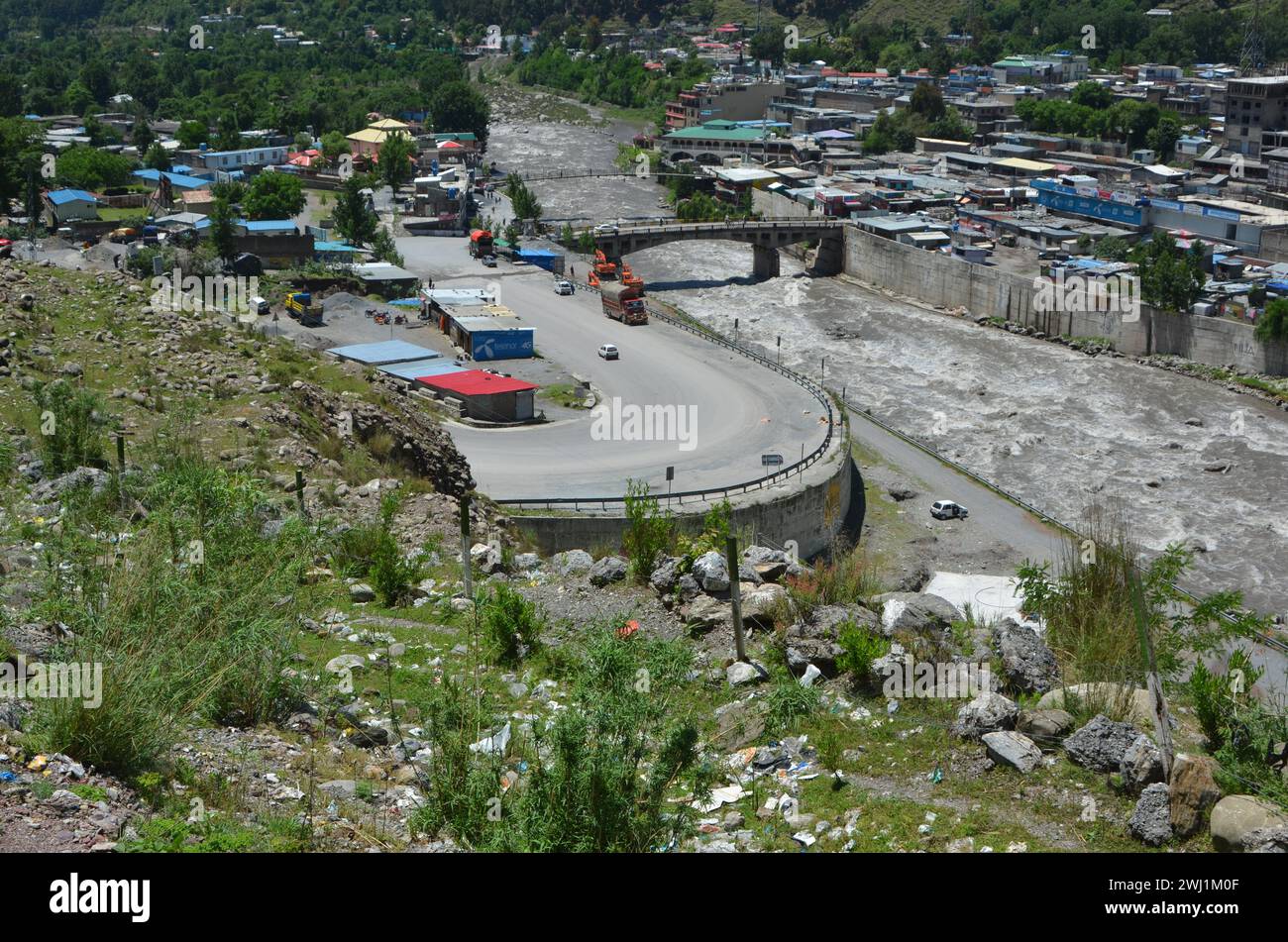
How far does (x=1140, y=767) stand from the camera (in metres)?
6.75

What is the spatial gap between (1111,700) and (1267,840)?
2.12 meters

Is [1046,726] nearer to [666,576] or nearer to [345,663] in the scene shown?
[666,576]

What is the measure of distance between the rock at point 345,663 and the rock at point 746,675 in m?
2.58

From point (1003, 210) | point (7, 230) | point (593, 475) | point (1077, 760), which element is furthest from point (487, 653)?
point (1003, 210)

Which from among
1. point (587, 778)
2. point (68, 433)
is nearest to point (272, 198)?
point (68, 433)

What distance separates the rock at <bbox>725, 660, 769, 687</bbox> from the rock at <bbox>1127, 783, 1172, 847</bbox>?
2934 millimetres

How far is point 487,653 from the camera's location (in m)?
9.30

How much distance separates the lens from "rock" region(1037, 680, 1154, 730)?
302 inches

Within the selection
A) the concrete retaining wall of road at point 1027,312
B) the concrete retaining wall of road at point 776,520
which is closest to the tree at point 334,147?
the concrete retaining wall of road at point 1027,312

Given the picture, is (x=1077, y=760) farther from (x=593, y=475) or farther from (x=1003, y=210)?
(x=1003, y=210)

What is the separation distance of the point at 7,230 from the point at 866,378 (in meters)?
26.0

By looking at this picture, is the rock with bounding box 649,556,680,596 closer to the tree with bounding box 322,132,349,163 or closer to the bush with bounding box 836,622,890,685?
the bush with bounding box 836,622,890,685

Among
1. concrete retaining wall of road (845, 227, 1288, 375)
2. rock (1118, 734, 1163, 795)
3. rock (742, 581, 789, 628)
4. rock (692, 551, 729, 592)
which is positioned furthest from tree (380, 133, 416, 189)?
rock (1118, 734, 1163, 795)

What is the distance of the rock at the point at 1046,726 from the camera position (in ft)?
24.6
